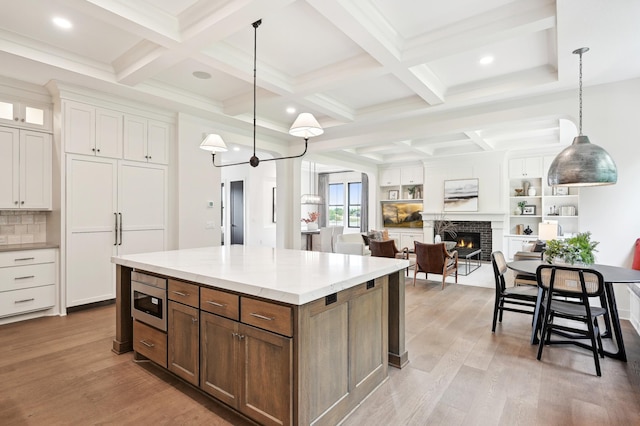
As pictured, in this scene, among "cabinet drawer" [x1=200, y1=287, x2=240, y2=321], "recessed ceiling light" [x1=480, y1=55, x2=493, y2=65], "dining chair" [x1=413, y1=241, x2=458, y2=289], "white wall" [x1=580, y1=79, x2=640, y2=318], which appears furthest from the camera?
"dining chair" [x1=413, y1=241, x2=458, y2=289]

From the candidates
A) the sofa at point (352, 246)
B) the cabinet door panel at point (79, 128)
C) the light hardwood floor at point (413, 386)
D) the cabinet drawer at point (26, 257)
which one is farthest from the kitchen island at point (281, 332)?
the sofa at point (352, 246)

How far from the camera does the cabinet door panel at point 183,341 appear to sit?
2.18 m

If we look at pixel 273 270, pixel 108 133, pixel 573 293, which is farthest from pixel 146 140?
pixel 573 293

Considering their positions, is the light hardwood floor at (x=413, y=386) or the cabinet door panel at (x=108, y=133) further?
the cabinet door panel at (x=108, y=133)

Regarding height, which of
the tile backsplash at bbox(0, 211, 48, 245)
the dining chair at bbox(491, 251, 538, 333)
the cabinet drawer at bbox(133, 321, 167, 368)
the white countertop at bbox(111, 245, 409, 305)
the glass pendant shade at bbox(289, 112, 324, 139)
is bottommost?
the cabinet drawer at bbox(133, 321, 167, 368)

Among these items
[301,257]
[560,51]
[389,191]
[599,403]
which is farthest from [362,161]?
[599,403]

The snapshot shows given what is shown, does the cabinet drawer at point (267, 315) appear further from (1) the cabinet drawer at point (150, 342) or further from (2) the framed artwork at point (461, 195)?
(2) the framed artwork at point (461, 195)

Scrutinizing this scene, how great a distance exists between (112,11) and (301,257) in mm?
2425

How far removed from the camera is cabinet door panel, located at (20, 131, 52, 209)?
12.7ft

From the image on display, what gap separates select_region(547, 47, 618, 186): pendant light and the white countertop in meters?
1.83

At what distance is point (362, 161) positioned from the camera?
9438 millimetres

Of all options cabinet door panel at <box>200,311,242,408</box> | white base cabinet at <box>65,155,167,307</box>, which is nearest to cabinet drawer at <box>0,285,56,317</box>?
white base cabinet at <box>65,155,167,307</box>

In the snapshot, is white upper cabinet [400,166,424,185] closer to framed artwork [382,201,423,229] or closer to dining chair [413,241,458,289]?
framed artwork [382,201,423,229]

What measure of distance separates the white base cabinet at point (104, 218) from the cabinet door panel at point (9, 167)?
0.55 m
